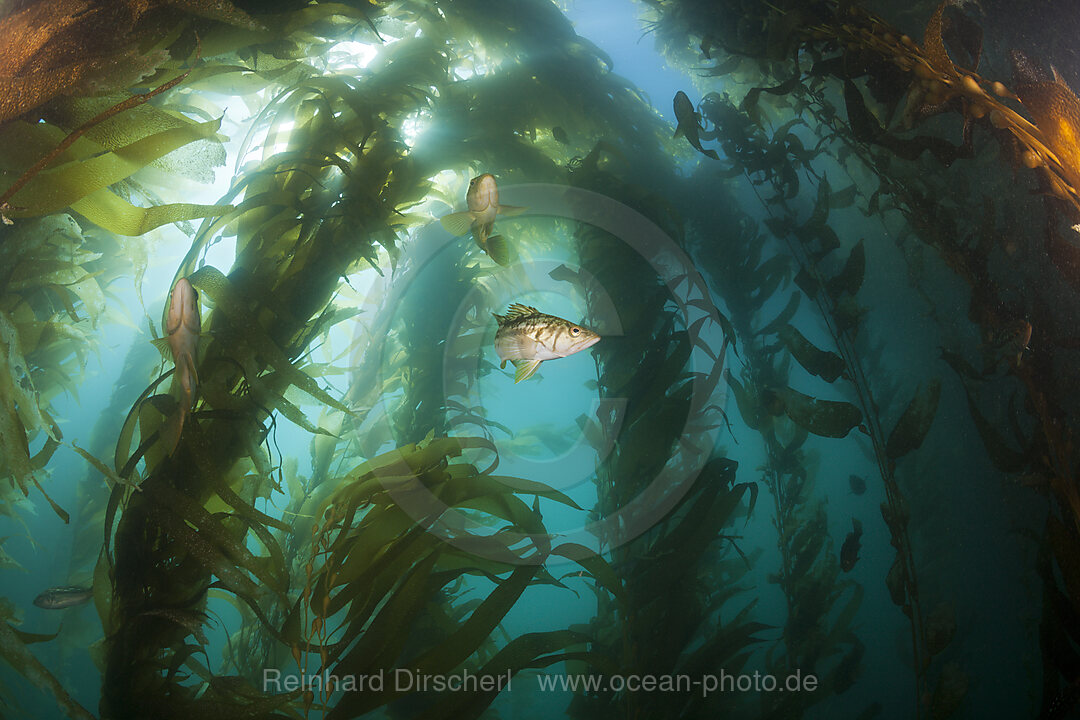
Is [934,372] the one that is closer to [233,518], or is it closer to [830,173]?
[830,173]

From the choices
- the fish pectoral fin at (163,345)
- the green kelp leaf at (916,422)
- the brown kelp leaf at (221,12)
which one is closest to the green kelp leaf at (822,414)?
the green kelp leaf at (916,422)

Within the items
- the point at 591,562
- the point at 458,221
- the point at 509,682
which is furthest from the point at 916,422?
the point at 458,221

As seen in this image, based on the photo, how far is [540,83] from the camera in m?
2.77

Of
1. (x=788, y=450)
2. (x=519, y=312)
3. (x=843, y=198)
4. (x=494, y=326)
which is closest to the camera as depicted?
(x=519, y=312)

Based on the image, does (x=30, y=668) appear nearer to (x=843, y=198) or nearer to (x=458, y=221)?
(x=458, y=221)

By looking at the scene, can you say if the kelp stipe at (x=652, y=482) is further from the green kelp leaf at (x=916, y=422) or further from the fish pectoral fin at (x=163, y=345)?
the fish pectoral fin at (x=163, y=345)

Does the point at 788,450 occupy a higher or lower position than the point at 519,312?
lower

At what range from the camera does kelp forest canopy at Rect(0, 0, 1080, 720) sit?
4.35 ft

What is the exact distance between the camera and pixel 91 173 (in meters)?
1.42

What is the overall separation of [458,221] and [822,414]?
75.6 inches

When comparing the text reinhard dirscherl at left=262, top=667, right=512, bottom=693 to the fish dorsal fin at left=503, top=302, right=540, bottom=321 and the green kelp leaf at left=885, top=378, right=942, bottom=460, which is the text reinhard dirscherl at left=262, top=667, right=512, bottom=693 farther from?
the green kelp leaf at left=885, top=378, right=942, bottom=460

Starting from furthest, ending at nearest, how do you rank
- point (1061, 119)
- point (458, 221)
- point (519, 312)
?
point (458, 221) < point (519, 312) < point (1061, 119)

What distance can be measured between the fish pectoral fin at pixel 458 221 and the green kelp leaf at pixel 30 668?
188 centimetres

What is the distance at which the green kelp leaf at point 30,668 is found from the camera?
1163 mm
